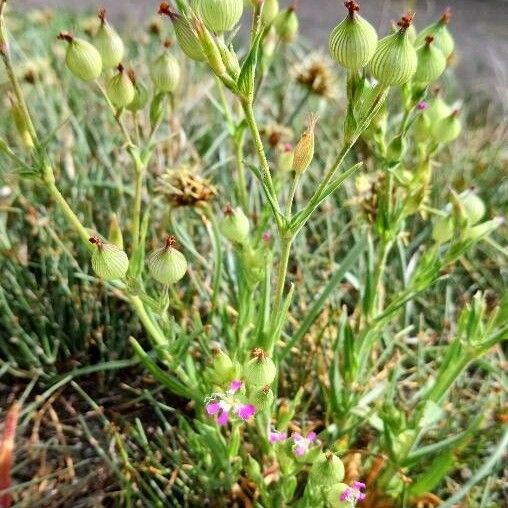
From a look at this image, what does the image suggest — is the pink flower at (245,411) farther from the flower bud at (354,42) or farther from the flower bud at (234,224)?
the flower bud at (354,42)

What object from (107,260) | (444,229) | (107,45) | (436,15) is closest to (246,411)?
(107,260)

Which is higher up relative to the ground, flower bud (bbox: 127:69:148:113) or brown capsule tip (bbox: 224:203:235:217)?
flower bud (bbox: 127:69:148:113)

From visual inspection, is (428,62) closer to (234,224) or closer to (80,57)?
(234,224)

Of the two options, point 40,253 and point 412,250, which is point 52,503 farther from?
point 412,250

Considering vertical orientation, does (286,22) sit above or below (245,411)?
above

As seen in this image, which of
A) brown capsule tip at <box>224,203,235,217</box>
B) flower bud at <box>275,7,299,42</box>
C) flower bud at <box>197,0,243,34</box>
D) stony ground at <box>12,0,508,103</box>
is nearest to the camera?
flower bud at <box>197,0,243,34</box>

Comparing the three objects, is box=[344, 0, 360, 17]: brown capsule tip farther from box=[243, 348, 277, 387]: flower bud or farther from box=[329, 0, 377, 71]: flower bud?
box=[243, 348, 277, 387]: flower bud

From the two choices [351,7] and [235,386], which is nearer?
[351,7]

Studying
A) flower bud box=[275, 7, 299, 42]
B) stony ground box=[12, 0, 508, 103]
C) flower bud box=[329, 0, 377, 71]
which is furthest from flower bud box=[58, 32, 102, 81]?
stony ground box=[12, 0, 508, 103]
